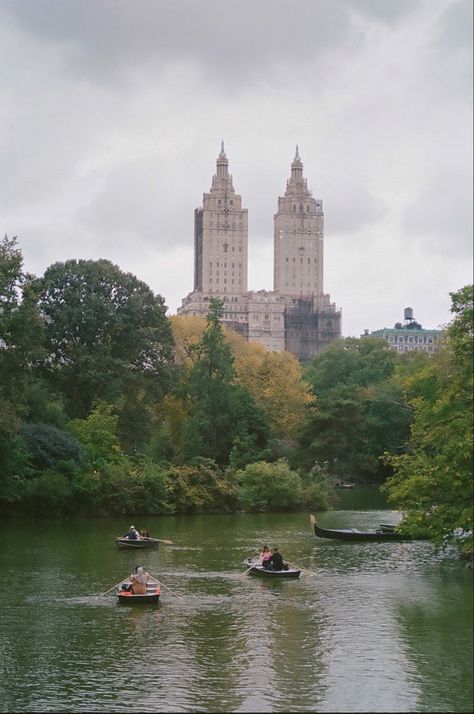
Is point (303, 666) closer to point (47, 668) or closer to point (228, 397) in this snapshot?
point (47, 668)

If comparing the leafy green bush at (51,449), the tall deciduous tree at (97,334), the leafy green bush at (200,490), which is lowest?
the leafy green bush at (200,490)

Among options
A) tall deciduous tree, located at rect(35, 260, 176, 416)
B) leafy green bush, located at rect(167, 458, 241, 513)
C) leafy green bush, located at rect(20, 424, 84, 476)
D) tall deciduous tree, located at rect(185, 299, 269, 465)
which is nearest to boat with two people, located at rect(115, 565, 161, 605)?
leafy green bush, located at rect(20, 424, 84, 476)

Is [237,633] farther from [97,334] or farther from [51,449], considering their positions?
[97,334]

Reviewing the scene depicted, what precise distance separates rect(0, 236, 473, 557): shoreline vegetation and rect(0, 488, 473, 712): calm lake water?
3.22 m

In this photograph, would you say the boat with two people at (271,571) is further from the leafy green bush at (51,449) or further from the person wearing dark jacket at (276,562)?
the leafy green bush at (51,449)

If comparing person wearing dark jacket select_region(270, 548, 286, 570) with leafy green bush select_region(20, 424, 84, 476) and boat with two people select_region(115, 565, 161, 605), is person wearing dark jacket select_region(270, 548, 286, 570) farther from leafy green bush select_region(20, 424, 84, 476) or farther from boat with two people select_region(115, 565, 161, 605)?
leafy green bush select_region(20, 424, 84, 476)

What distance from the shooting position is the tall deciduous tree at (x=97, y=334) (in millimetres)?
54719

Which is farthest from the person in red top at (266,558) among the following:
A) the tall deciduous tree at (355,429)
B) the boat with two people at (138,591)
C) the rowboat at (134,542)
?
the tall deciduous tree at (355,429)

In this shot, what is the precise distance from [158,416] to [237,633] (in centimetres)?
4236

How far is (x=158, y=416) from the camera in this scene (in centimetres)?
6331

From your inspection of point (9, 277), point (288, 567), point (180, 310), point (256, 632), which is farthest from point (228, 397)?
point (180, 310)

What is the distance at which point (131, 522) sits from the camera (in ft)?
148

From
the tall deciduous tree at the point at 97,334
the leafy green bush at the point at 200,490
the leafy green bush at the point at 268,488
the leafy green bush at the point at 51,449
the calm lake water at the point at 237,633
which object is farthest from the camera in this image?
the tall deciduous tree at the point at 97,334

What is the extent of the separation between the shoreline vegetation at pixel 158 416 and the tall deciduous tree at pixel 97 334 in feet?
0.27
